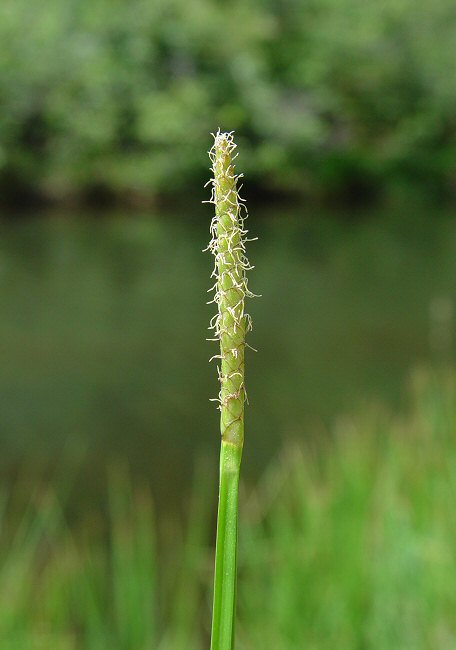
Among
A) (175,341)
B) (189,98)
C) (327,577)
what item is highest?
(189,98)

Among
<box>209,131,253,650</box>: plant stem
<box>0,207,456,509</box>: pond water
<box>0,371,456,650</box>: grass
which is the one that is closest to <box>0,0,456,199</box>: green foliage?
<box>0,207,456,509</box>: pond water

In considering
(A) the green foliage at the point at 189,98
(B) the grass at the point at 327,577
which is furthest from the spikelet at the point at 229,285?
(A) the green foliage at the point at 189,98

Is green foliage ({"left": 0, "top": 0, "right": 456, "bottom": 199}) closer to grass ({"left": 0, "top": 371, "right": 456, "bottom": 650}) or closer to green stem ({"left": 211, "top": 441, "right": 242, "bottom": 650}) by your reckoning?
grass ({"left": 0, "top": 371, "right": 456, "bottom": 650})

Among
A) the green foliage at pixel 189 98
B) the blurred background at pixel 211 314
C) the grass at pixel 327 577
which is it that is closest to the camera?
the grass at pixel 327 577

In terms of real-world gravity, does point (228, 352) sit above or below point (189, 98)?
below

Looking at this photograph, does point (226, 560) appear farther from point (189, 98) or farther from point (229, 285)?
point (189, 98)

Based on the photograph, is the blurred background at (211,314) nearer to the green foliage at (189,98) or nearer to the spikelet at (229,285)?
the green foliage at (189,98)

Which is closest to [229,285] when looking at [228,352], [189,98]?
[228,352]
